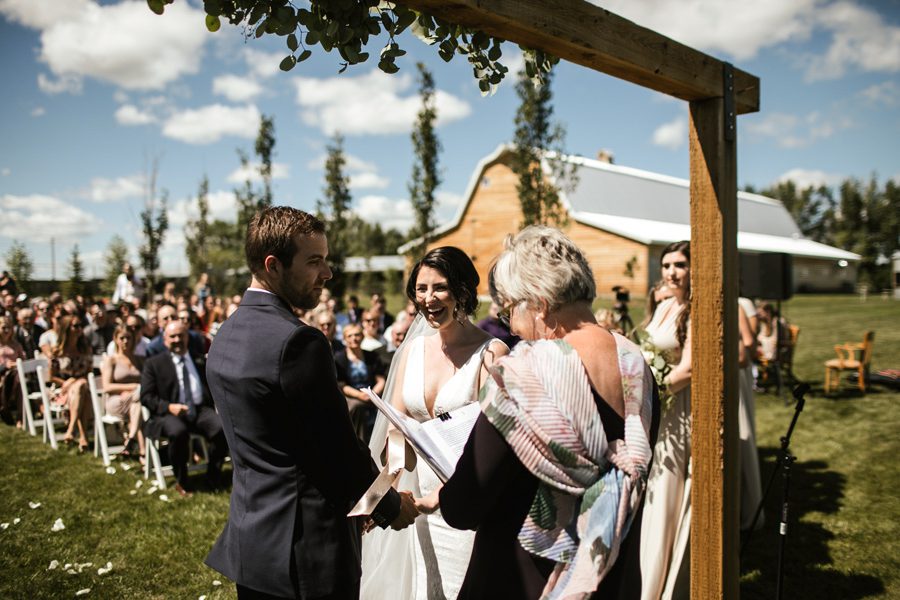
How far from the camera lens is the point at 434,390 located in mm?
3297

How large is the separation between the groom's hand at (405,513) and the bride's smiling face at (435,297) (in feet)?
3.74

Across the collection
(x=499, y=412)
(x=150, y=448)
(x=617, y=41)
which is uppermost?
(x=617, y=41)

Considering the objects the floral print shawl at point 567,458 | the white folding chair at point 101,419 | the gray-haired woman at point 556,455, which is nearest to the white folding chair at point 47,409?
the white folding chair at point 101,419

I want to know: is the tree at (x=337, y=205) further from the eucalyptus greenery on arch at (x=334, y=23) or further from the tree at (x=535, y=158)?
the eucalyptus greenery on arch at (x=334, y=23)

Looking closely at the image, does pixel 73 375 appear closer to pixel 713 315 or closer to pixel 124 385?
pixel 124 385

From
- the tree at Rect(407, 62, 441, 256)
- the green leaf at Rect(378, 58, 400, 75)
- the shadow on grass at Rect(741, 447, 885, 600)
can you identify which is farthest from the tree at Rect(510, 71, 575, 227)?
the green leaf at Rect(378, 58, 400, 75)

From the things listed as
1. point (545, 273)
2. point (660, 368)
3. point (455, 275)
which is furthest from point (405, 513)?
point (660, 368)

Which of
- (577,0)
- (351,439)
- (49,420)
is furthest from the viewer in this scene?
(49,420)

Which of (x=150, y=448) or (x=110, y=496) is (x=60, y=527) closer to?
(x=110, y=496)

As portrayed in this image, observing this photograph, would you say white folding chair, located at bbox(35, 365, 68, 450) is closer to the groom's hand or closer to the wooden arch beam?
the groom's hand

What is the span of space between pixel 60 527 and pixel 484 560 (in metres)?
5.31

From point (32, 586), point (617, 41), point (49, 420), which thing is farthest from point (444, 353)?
point (49, 420)

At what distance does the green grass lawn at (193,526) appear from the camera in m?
4.45

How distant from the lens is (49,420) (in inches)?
330
